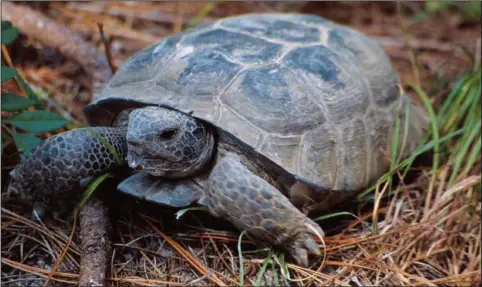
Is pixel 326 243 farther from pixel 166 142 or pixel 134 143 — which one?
pixel 134 143

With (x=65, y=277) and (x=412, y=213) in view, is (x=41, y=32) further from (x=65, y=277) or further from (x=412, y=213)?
(x=412, y=213)

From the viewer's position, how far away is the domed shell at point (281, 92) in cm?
219

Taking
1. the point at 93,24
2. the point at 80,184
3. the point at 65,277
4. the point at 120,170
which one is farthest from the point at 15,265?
the point at 93,24

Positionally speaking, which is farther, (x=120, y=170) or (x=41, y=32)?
(x=41, y=32)

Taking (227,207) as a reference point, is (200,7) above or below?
above

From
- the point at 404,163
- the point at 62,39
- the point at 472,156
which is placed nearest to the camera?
the point at 404,163

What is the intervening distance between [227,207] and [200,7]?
2.45m

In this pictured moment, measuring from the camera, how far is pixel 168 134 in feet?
6.81

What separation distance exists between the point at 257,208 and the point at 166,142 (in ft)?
1.41

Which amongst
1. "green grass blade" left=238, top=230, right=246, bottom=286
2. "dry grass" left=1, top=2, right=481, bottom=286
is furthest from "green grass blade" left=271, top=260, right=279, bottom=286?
"green grass blade" left=238, top=230, right=246, bottom=286

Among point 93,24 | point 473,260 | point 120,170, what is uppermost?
point 93,24

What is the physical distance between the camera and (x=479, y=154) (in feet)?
9.02

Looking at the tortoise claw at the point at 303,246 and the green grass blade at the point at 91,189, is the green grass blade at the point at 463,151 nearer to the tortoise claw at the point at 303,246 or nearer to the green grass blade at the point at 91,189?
the tortoise claw at the point at 303,246

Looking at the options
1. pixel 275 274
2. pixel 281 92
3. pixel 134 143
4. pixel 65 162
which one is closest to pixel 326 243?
pixel 275 274
